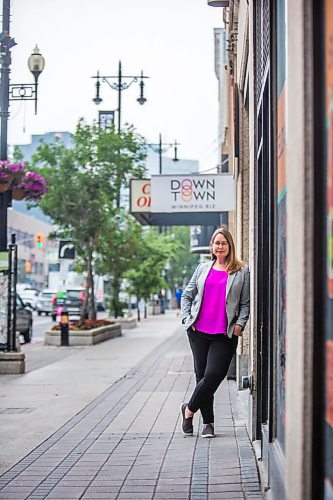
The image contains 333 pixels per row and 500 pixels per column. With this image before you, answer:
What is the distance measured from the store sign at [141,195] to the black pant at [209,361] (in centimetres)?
1019

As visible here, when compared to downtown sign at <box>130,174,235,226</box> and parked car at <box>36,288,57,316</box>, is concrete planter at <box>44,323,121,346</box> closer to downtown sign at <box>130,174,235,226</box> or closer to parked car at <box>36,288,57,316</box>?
downtown sign at <box>130,174,235,226</box>

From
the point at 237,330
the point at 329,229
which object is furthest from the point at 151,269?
the point at 329,229

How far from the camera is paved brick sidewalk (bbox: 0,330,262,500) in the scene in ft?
20.4

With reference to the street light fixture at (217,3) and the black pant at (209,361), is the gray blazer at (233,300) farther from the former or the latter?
the street light fixture at (217,3)

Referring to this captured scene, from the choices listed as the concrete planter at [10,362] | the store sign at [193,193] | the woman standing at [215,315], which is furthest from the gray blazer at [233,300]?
the concrete planter at [10,362]

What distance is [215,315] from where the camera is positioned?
26.7 ft

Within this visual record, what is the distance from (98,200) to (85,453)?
19.4m

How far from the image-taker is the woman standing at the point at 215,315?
8086mm

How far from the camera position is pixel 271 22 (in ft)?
18.6

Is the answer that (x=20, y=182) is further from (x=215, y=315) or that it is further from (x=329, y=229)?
(x=329, y=229)

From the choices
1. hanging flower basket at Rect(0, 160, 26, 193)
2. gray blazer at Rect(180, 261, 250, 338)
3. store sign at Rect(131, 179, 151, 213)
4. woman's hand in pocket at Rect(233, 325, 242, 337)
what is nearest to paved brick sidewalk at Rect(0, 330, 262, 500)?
woman's hand in pocket at Rect(233, 325, 242, 337)

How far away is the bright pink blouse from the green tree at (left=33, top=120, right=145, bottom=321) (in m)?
18.7

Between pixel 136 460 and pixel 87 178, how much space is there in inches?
784

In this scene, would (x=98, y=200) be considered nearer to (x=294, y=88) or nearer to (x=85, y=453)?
(x=85, y=453)
